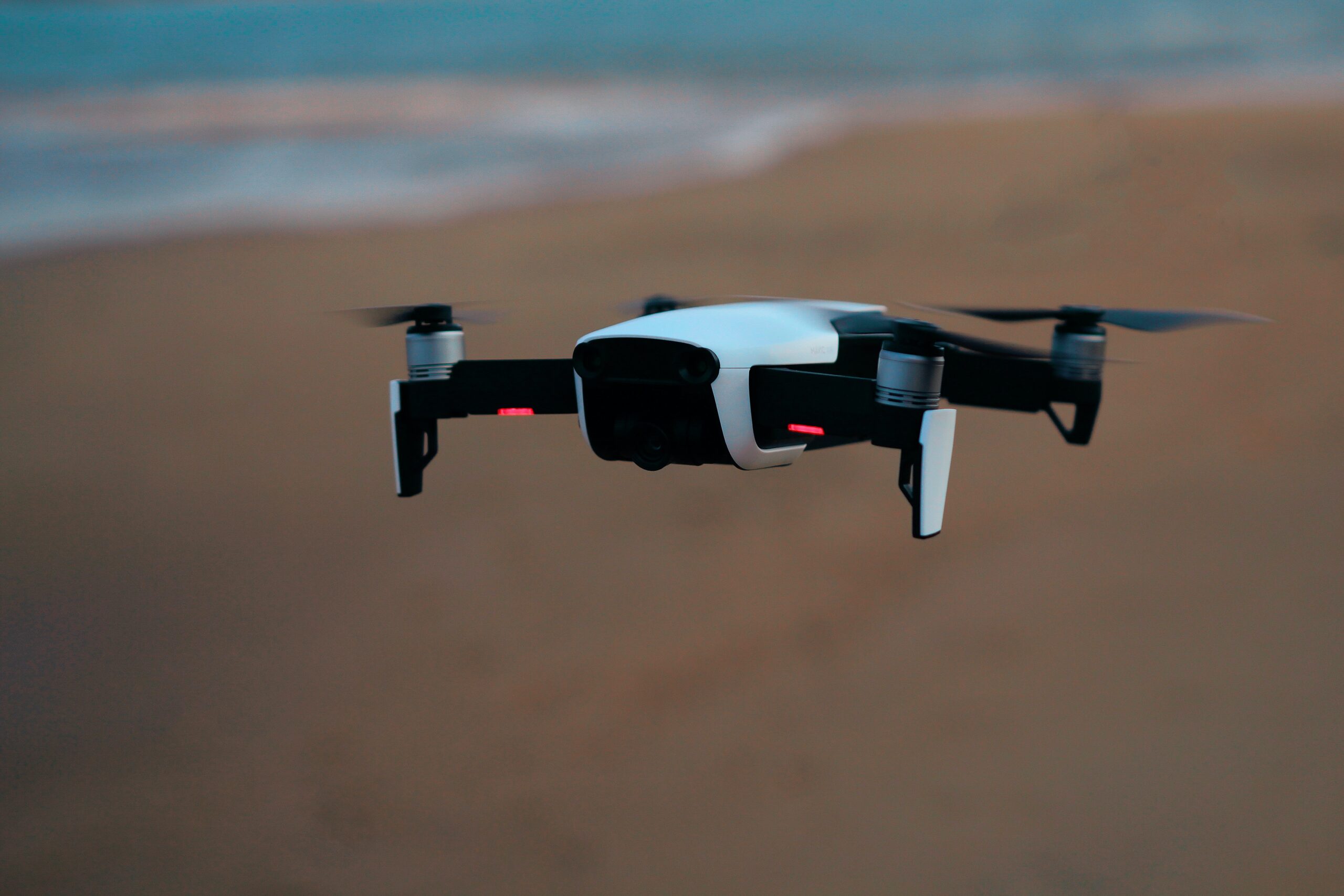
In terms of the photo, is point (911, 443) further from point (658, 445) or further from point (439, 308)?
point (439, 308)

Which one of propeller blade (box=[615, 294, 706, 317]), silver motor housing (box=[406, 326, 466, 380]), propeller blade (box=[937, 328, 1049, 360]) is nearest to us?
propeller blade (box=[937, 328, 1049, 360])

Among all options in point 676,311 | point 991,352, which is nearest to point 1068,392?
point 991,352

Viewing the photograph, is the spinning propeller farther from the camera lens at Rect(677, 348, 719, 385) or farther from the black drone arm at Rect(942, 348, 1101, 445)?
the camera lens at Rect(677, 348, 719, 385)

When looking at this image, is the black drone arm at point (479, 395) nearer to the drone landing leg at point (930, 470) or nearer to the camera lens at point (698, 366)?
the camera lens at point (698, 366)

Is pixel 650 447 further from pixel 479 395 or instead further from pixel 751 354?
pixel 479 395

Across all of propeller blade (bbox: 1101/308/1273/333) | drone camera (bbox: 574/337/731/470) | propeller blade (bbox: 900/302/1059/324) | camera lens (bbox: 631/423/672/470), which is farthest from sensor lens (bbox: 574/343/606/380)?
propeller blade (bbox: 1101/308/1273/333)

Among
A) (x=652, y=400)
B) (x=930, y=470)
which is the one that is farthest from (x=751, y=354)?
(x=930, y=470)

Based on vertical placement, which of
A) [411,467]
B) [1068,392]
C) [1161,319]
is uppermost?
A: [1161,319]

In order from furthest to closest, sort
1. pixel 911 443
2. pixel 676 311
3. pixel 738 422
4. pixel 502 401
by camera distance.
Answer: pixel 502 401, pixel 676 311, pixel 738 422, pixel 911 443

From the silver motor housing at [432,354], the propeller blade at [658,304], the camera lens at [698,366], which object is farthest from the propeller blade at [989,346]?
the silver motor housing at [432,354]
